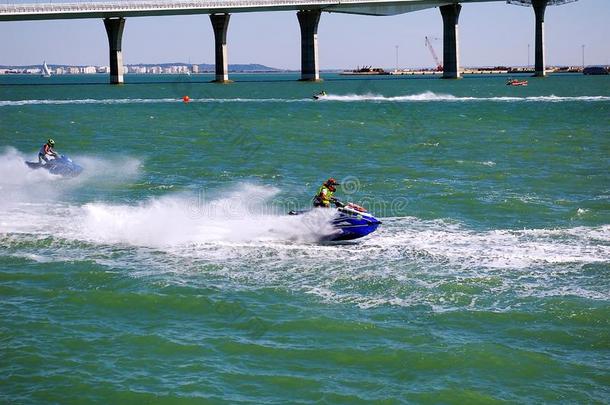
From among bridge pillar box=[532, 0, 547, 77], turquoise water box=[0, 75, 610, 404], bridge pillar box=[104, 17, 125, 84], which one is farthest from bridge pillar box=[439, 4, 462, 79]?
turquoise water box=[0, 75, 610, 404]

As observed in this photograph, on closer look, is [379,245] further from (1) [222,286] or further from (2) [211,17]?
(2) [211,17]

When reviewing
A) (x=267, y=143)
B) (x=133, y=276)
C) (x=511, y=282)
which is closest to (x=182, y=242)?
(x=133, y=276)

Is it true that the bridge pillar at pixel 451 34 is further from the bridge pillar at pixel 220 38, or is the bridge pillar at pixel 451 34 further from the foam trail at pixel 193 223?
the foam trail at pixel 193 223

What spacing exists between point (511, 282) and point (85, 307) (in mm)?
9798

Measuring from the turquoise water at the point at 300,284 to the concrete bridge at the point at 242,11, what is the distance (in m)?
84.9

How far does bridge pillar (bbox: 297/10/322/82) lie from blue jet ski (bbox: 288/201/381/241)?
411 ft

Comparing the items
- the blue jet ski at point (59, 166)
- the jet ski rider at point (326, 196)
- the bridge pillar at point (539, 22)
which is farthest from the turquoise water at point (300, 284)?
the bridge pillar at point (539, 22)

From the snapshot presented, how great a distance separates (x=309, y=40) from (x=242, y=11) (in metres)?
18.8

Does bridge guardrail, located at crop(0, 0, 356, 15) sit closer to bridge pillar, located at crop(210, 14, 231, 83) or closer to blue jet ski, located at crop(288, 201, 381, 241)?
bridge pillar, located at crop(210, 14, 231, 83)

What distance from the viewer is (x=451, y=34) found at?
15588cm

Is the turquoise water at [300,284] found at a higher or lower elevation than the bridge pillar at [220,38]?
lower

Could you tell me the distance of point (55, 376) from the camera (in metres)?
14.5

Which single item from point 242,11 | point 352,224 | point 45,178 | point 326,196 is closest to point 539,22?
point 242,11

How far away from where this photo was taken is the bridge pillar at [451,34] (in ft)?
499
